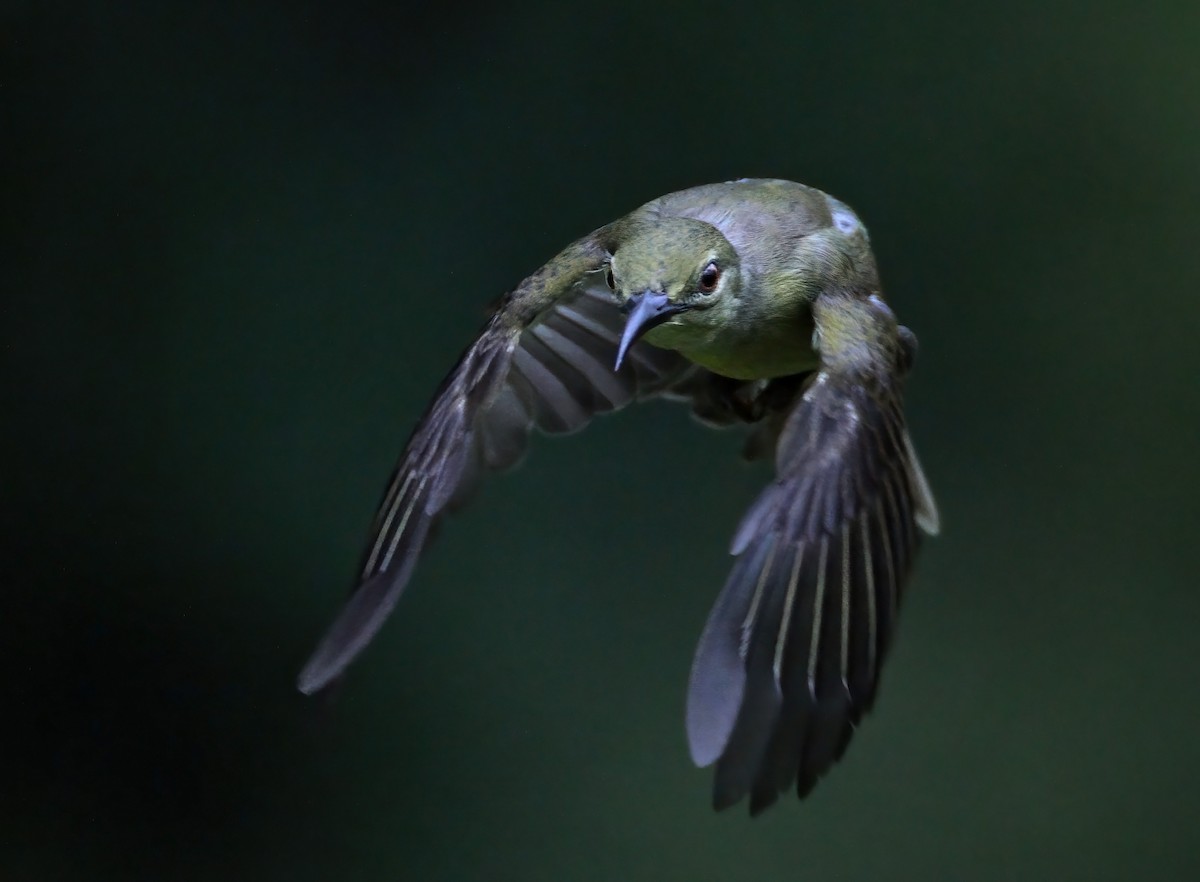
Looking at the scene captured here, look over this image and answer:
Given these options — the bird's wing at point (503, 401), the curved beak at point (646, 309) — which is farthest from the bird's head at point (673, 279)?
the bird's wing at point (503, 401)

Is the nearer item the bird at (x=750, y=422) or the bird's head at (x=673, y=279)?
the bird at (x=750, y=422)

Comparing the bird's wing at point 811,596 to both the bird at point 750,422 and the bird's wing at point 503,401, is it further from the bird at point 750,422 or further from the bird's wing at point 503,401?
the bird's wing at point 503,401

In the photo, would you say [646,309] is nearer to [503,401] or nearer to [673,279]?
[673,279]

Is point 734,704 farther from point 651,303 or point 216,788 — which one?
point 216,788

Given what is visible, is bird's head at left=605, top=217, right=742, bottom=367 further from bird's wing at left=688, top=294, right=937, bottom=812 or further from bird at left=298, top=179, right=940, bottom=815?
bird's wing at left=688, top=294, right=937, bottom=812

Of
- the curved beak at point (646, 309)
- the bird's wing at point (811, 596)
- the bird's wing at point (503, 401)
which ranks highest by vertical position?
the curved beak at point (646, 309)

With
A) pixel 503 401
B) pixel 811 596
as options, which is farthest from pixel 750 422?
pixel 811 596
